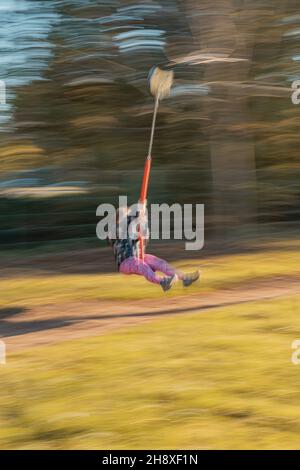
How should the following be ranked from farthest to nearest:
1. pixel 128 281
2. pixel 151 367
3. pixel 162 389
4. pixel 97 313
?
pixel 128 281 < pixel 97 313 < pixel 151 367 < pixel 162 389

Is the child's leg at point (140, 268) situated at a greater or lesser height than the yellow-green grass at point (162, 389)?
greater

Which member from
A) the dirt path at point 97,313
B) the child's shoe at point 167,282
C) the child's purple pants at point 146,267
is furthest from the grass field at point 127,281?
the child's shoe at point 167,282

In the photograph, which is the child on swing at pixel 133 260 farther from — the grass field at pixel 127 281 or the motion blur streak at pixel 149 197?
the grass field at pixel 127 281

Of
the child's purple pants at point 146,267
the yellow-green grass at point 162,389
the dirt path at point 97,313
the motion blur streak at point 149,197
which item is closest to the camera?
the yellow-green grass at point 162,389

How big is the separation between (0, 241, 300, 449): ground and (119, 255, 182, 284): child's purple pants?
415 millimetres

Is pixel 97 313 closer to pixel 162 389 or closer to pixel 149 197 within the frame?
pixel 162 389

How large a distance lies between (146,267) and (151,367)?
2.76 metres

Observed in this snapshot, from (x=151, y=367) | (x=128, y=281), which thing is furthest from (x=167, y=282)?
(x=151, y=367)

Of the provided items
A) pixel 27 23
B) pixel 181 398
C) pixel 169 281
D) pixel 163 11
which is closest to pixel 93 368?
pixel 181 398

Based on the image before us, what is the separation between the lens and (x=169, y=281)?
33.2 feet

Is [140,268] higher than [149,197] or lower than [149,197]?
lower

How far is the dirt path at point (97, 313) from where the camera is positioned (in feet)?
29.8

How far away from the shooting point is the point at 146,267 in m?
10.1

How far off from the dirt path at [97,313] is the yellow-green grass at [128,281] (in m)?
0.43
